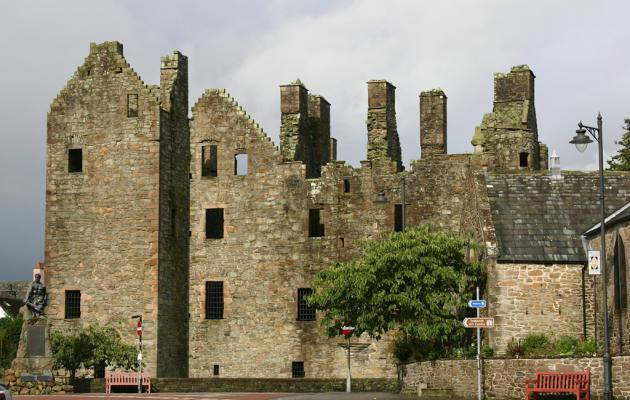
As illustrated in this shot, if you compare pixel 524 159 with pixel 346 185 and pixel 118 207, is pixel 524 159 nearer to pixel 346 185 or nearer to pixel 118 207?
pixel 346 185

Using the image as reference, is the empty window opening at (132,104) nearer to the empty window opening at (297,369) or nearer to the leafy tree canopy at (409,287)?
the empty window opening at (297,369)

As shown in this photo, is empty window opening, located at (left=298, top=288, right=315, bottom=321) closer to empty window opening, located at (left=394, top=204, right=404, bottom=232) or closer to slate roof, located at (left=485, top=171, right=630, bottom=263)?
empty window opening, located at (left=394, top=204, right=404, bottom=232)

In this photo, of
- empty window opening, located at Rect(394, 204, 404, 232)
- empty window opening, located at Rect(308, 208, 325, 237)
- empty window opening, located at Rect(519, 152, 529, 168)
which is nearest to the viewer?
empty window opening, located at Rect(519, 152, 529, 168)

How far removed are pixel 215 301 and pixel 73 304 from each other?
20.2ft

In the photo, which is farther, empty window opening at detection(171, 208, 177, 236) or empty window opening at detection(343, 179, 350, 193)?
empty window opening at detection(343, 179, 350, 193)

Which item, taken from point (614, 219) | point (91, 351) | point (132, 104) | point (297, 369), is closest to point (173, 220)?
point (132, 104)

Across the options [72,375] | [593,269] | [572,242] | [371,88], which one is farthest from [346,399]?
[371,88]

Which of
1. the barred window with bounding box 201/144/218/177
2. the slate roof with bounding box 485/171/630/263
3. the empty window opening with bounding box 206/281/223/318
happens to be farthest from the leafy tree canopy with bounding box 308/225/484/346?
the barred window with bounding box 201/144/218/177

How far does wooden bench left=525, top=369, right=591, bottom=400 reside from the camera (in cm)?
3519

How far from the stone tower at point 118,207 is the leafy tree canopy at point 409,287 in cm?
1015

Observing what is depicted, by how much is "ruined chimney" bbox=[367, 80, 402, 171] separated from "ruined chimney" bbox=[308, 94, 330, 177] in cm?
369

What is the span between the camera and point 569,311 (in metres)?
47.2

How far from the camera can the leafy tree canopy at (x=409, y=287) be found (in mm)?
47188

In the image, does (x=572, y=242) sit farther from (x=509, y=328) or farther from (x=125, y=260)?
(x=125, y=260)
